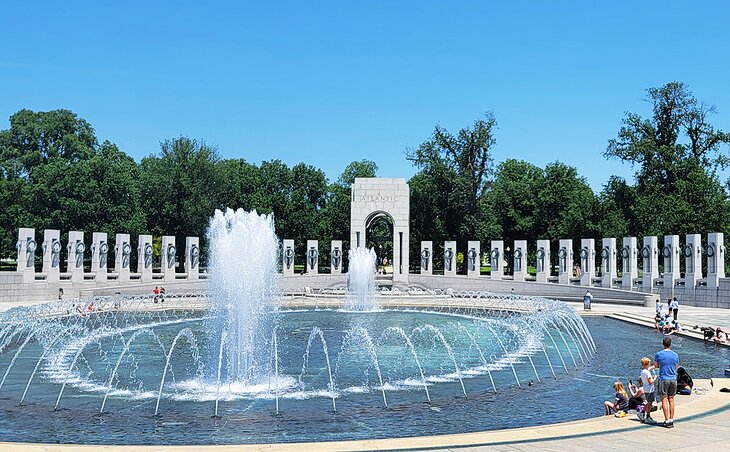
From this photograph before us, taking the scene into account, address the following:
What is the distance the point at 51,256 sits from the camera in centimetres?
3916

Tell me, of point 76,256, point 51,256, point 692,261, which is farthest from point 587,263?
point 51,256

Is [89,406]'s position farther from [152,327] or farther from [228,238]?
[152,327]

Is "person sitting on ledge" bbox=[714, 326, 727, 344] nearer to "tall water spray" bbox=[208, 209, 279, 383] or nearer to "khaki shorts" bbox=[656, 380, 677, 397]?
"khaki shorts" bbox=[656, 380, 677, 397]

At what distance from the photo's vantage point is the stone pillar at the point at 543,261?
45.2m

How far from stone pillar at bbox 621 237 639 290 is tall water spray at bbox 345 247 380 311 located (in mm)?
14529

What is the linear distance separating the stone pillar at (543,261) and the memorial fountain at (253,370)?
652 inches

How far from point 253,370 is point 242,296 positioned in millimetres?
2146

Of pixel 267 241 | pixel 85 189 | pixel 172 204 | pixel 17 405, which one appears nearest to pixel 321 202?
pixel 172 204

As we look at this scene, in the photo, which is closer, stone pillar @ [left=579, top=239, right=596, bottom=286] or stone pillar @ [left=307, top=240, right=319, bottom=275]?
stone pillar @ [left=579, top=239, right=596, bottom=286]

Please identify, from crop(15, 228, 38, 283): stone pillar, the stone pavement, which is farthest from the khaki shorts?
crop(15, 228, 38, 283): stone pillar

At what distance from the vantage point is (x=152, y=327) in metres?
27.6

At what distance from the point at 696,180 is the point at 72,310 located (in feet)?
139

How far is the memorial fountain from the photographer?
40.0 ft

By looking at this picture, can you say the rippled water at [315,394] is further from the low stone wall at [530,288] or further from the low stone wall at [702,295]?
the low stone wall at [530,288]
